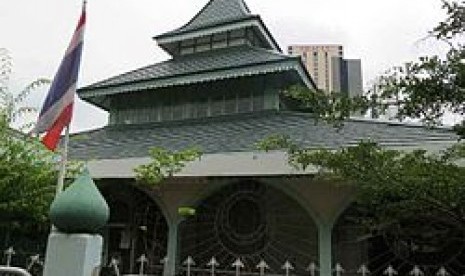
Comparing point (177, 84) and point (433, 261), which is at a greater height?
point (177, 84)

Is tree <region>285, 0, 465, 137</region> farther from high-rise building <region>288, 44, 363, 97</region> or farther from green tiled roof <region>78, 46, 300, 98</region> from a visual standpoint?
high-rise building <region>288, 44, 363, 97</region>

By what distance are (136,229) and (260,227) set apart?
2.92 meters

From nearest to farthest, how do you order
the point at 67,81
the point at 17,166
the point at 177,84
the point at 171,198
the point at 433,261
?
the point at 67,81
the point at 17,166
the point at 433,261
the point at 171,198
the point at 177,84

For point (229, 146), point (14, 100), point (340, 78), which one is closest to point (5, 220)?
point (14, 100)

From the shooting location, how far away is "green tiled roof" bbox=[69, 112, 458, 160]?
32.8ft

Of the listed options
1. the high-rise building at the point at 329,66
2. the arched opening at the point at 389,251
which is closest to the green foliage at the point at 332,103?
the arched opening at the point at 389,251

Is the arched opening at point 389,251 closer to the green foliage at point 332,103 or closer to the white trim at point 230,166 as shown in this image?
the white trim at point 230,166

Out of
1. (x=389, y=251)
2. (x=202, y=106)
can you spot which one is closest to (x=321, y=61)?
(x=202, y=106)

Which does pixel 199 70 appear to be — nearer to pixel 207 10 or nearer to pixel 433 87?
pixel 207 10

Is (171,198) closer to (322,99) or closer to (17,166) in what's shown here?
(17,166)

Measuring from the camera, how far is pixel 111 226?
12641mm

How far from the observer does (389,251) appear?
10.9 m

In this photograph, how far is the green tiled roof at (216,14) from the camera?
15420 mm

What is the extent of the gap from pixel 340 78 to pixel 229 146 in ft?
20.2
